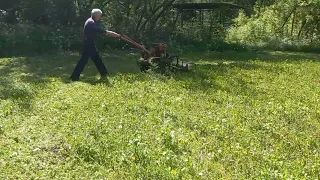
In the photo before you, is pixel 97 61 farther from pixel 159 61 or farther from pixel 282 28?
pixel 282 28

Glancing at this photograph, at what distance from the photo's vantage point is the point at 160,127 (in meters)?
6.21

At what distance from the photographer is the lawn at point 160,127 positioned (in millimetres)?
4727

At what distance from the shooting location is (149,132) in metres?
5.96

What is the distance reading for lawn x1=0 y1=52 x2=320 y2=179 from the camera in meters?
4.73

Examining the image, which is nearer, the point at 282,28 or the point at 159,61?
the point at 159,61

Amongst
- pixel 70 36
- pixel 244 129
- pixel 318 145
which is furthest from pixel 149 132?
pixel 70 36

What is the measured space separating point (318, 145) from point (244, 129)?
1050 mm

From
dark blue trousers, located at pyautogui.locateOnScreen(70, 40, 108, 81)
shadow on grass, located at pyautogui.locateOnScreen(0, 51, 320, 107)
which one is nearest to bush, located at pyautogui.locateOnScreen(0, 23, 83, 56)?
shadow on grass, located at pyautogui.locateOnScreen(0, 51, 320, 107)

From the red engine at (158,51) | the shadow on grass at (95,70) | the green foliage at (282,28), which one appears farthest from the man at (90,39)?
the green foliage at (282,28)

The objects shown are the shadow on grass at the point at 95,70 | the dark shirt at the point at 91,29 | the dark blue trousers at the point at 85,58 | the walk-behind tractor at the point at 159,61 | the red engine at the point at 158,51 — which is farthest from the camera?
the red engine at the point at 158,51

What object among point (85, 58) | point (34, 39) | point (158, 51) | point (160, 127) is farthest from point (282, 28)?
point (160, 127)

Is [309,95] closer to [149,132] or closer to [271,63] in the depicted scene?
[149,132]

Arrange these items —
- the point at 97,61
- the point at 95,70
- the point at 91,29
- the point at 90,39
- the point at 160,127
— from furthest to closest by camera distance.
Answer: the point at 95,70, the point at 97,61, the point at 90,39, the point at 91,29, the point at 160,127

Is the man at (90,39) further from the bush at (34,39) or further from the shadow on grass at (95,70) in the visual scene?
the bush at (34,39)
